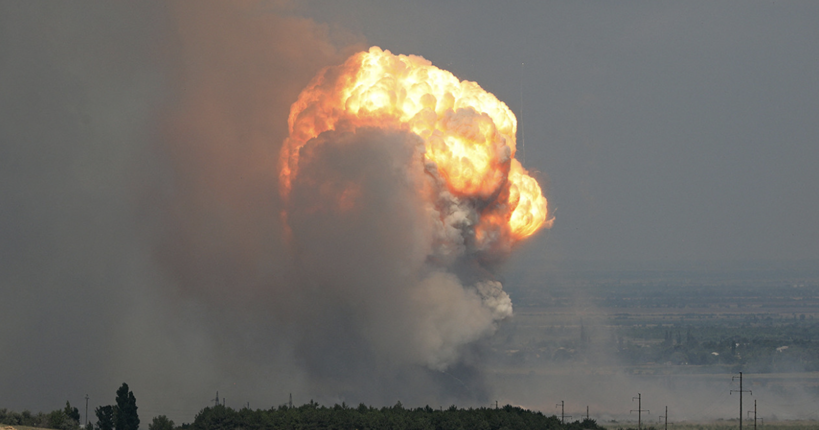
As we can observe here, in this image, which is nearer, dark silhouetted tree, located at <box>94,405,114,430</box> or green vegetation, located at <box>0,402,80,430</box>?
green vegetation, located at <box>0,402,80,430</box>

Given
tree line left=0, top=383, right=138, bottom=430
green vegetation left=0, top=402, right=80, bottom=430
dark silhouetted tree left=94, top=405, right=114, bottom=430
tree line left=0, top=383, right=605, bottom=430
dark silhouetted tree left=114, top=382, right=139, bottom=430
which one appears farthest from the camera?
dark silhouetted tree left=94, top=405, right=114, bottom=430

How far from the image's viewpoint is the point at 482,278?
10650cm

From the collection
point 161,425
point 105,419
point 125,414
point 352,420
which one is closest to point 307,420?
point 352,420

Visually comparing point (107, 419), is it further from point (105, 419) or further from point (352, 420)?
point (352, 420)

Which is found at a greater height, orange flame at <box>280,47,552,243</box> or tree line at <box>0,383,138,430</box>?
orange flame at <box>280,47,552,243</box>

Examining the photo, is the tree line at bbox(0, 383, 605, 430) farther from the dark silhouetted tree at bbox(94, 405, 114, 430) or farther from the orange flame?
the orange flame

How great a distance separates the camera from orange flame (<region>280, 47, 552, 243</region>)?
101 m

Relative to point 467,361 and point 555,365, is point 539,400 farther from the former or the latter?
point 555,365

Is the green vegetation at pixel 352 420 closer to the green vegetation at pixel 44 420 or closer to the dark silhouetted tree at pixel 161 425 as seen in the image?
the dark silhouetted tree at pixel 161 425

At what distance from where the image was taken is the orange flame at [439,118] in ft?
331

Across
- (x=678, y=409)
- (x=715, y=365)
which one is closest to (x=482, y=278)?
(x=678, y=409)

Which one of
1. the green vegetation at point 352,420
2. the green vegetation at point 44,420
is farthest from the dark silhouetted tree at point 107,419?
the green vegetation at point 352,420

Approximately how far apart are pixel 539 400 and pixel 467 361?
18435mm

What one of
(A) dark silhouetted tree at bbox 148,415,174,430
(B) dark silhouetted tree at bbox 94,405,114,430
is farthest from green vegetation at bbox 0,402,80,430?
(A) dark silhouetted tree at bbox 148,415,174,430
